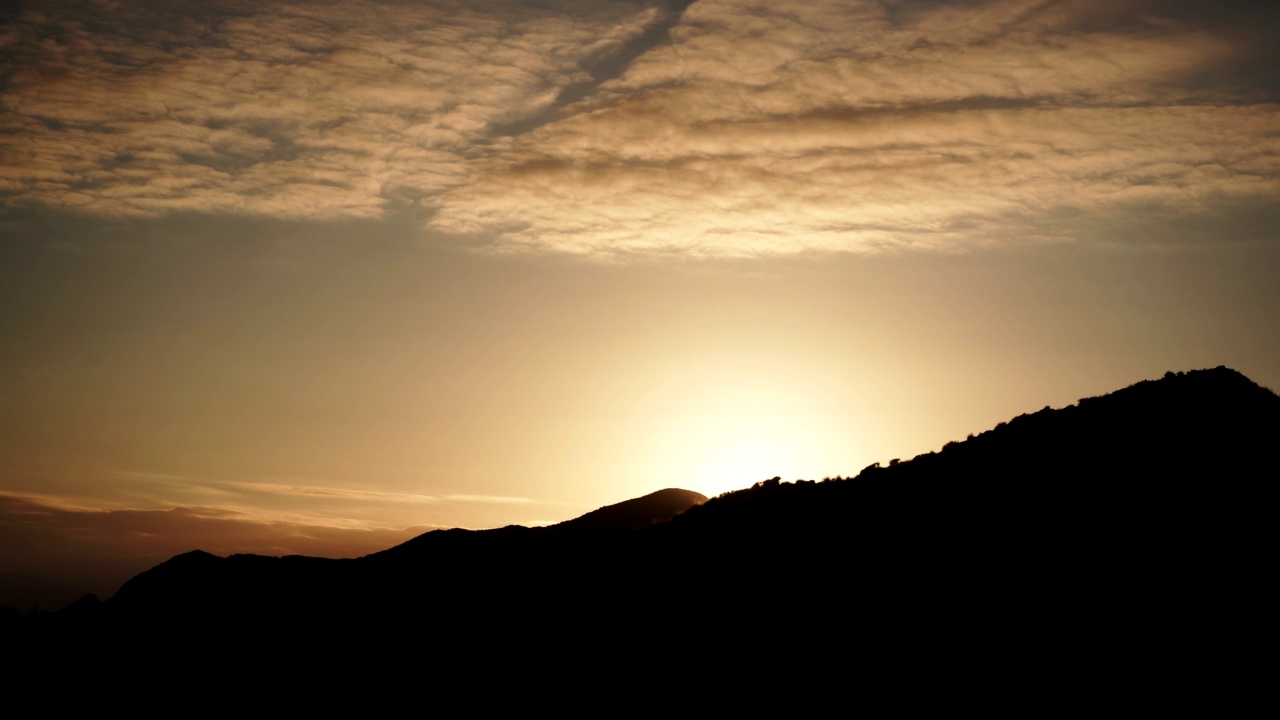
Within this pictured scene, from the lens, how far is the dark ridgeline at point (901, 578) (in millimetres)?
28703

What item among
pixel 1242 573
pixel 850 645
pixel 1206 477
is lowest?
pixel 850 645

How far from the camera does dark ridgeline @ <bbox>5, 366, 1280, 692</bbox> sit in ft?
94.2

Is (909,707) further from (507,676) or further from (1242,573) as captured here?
(507,676)

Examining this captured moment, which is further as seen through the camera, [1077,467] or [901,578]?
[1077,467]

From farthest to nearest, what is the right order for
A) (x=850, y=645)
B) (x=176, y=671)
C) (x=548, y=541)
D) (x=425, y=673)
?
(x=548, y=541) → (x=176, y=671) → (x=425, y=673) → (x=850, y=645)

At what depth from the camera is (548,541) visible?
1982 inches

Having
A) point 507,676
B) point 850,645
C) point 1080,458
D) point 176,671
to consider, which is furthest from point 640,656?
point 176,671

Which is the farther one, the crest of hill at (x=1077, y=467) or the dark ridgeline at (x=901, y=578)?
the crest of hill at (x=1077, y=467)

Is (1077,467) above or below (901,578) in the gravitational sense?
above

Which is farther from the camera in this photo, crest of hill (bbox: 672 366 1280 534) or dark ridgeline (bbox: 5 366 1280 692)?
crest of hill (bbox: 672 366 1280 534)

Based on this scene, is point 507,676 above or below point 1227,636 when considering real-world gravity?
below

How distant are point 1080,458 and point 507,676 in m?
24.1

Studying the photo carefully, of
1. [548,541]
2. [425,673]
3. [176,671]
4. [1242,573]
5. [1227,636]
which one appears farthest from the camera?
[548,541]

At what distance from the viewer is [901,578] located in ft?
110
